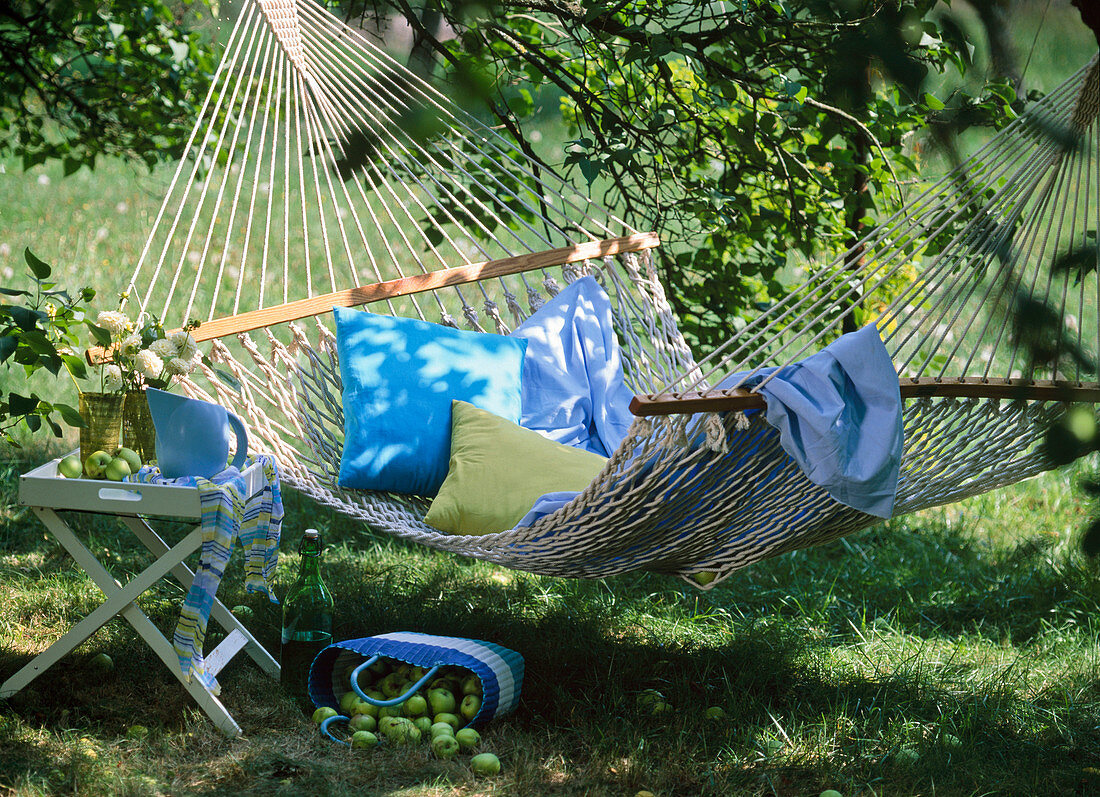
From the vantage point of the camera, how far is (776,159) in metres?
3.08

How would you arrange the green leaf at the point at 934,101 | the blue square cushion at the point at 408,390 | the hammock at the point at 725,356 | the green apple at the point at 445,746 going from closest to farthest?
the green leaf at the point at 934,101 < the hammock at the point at 725,356 < the green apple at the point at 445,746 < the blue square cushion at the point at 408,390

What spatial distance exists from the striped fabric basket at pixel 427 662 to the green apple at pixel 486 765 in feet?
0.37

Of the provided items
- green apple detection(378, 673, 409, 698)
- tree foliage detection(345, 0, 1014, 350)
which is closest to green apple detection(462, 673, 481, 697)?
green apple detection(378, 673, 409, 698)

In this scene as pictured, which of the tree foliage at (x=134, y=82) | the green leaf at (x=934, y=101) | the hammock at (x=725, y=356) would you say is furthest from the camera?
the tree foliage at (x=134, y=82)

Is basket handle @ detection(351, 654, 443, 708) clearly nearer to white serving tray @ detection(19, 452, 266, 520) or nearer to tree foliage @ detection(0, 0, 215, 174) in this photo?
white serving tray @ detection(19, 452, 266, 520)

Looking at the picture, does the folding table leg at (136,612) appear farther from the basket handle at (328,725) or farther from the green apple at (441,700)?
the green apple at (441,700)

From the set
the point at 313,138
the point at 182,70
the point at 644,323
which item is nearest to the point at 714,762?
the point at 644,323

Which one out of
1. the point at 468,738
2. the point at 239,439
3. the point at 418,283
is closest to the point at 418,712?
the point at 468,738

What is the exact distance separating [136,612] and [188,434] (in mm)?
342

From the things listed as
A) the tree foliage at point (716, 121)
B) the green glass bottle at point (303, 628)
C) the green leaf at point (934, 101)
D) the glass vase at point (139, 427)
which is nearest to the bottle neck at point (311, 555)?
the green glass bottle at point (303, 628)

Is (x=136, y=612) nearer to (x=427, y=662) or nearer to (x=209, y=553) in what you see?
(x=209, y=553)

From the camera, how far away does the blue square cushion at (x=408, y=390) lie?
2.37 meters

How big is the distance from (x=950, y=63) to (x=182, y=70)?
11.4 ft

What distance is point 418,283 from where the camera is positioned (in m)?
2.70
